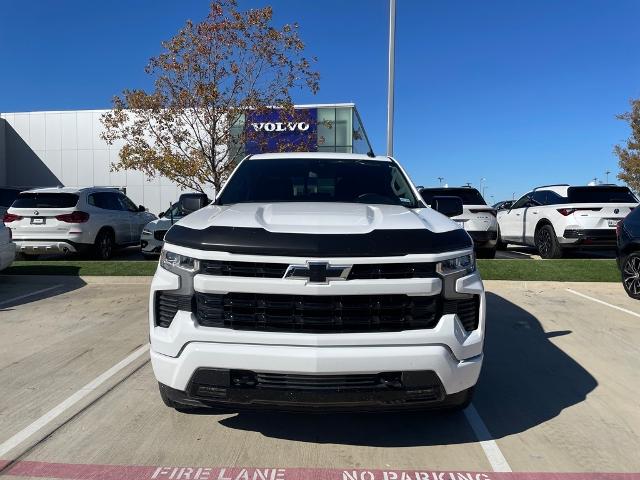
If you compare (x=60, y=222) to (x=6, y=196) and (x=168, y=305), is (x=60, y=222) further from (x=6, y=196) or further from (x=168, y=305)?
(x=168, y=305)

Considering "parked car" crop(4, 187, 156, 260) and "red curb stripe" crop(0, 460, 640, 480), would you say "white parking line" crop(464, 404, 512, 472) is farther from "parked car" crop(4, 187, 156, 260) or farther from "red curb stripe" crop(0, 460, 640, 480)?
"parked car" crop(4, 187, 156, 260)

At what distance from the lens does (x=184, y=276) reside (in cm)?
282

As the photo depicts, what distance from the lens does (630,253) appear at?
7430 mm

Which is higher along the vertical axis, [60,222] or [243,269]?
[243,269]

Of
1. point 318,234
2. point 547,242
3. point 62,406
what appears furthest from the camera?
point 547,242

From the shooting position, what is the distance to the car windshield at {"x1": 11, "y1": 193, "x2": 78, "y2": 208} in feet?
35.3

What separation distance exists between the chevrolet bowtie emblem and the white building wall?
30.5 metres

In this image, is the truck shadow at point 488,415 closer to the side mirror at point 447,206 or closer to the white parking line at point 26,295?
the side mirror at point 447,206

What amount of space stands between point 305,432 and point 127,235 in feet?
36.0

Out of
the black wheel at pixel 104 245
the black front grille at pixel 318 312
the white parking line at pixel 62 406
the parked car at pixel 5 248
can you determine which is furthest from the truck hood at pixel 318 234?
the black wheel at pixel 104 245

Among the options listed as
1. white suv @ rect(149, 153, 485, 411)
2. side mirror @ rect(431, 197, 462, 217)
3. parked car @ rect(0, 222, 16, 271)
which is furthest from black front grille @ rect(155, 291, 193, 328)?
parked car @ rect(0, 222, 16, 271)

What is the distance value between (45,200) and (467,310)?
10575 millimetres

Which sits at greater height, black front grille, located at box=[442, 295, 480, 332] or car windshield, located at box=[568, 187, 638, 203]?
car windshield, located at box=[568, 187, 638, 203]

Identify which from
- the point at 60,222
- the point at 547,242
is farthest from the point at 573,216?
the point at 60,222
